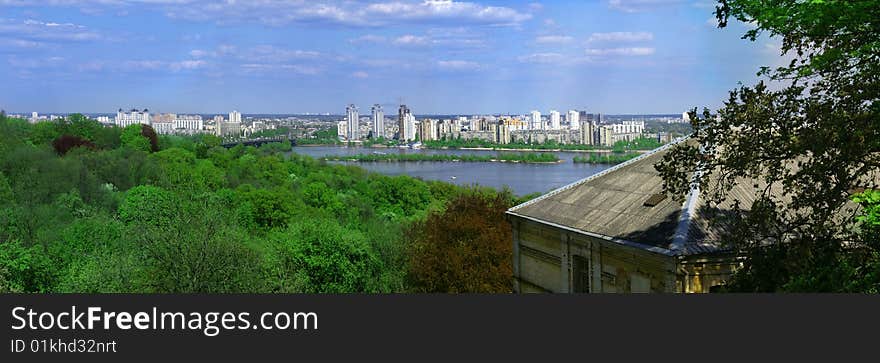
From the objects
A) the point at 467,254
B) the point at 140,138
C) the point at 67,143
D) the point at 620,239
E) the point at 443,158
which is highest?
the point at 140,138

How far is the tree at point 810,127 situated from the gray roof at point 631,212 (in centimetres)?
195

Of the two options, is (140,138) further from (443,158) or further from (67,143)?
(443,158)

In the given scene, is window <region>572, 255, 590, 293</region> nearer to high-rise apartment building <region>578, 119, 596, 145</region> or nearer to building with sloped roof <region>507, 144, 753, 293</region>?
building with sloped roof <region>507, 144, 753, 293</region>

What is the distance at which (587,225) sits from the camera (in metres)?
13.9

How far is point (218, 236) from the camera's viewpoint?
2380cm

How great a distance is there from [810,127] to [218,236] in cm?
1792

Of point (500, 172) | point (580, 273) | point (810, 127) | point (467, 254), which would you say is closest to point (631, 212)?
point (580, 273)

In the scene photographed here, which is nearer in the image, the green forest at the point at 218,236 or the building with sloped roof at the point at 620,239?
the building with sloped roof at the point at 620,239

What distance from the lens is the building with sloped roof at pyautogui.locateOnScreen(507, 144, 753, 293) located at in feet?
38.8

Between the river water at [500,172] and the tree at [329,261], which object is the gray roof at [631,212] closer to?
the tree at [329,261]

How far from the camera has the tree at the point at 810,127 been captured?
8.38 metres

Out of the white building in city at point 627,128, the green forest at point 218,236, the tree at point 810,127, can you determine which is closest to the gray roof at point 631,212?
the tree at point 810,127

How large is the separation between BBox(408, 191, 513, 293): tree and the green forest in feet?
0.12

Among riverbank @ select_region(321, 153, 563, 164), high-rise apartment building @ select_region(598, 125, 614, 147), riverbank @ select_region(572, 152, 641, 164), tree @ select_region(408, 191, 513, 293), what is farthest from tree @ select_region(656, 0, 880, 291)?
high-rise apartment building @ select_region(598, 125, 614, 147)
